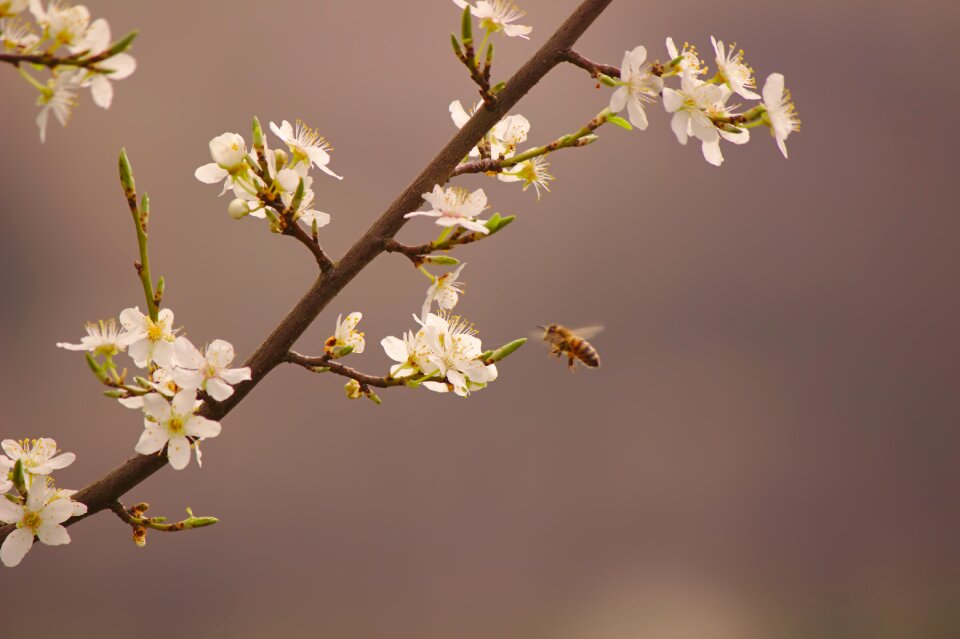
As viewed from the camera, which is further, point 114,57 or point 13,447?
point 13,447

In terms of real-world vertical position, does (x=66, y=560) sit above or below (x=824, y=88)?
below

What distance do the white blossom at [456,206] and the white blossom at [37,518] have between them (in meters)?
0.38

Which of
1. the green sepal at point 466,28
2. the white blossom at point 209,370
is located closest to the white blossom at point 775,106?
the green sepal at point 466,28

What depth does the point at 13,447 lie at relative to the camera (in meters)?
0.82

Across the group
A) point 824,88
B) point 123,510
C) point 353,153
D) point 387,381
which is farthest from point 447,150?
point 824,88

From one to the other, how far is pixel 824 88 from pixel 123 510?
3250 mm

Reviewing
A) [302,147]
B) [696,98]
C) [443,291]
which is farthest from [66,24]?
[696,98]

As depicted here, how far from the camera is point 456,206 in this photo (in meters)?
0.73

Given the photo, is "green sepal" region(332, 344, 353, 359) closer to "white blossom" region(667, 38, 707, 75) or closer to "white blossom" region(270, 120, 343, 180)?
"white blossom" region(270, 120, 343, 180)

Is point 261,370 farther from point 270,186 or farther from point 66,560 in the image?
point 66,560

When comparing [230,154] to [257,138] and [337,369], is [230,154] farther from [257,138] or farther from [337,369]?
[337,369]

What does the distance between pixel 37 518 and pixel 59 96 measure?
0.36m

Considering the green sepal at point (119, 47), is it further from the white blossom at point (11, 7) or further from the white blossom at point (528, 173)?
the white blossom at point (528, 173)

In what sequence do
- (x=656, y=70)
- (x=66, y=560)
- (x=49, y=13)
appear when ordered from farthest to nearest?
(x=66, y=560), (x=656, y=70), (x=49, y=13)
